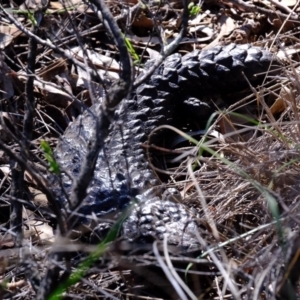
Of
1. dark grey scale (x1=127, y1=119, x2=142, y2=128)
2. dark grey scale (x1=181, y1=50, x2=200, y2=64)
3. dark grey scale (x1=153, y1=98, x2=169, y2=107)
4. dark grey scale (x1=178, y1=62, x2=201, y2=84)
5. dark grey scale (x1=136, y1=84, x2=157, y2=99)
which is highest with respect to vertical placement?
dark grey scale (x1=181, y1=50, x2=200, y2=64)

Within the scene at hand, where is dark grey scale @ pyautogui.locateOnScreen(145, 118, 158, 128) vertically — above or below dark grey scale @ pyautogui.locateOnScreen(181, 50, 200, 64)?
below

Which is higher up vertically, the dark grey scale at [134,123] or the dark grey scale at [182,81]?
the dark grey scale at [182,81]

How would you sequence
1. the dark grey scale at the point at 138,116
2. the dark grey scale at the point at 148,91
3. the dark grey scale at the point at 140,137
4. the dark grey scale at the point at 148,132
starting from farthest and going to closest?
the dark grey scale at the point at 148,91
the dark grey scale at the point at 138,116
the dark grey scale at the point at 140,137
the dark grey scale at the point at 148,132

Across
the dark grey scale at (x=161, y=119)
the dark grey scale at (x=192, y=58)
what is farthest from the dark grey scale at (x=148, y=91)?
the dark grey scale at (x=192, y=58)

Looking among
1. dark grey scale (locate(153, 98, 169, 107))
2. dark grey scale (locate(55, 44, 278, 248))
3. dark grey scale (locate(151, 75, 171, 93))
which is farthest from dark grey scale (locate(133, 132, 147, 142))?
dark grey scale (locate(151, 75, 171, 93))

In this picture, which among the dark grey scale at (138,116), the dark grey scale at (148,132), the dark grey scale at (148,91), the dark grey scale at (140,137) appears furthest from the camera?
the dark grey scale at (148,91)

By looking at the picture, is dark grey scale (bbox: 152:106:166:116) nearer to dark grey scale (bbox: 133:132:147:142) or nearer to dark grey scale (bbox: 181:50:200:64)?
dark grey scale (bbox: 133:132:147:142)

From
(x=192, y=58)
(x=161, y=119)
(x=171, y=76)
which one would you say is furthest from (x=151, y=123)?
(x=192, y=58)

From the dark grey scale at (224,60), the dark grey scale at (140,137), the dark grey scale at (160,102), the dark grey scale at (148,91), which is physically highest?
the dark grey scale at (224,60)

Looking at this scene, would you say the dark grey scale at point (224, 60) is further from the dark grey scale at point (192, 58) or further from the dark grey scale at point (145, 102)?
the dark grey scale at point (145, 102)

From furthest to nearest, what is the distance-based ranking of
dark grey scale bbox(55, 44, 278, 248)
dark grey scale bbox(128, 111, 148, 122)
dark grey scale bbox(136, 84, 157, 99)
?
dark grey scale bbox(136, 84, 157, 99) → dark grey scale bbox(128, 111, 148, 122) → dark grey scale bbox(55, 44, 278, 248)

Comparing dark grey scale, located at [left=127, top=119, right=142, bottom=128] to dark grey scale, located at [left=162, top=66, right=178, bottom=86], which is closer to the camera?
dark grey scale, located at [left=127, top=119, right=142, bottom=128]

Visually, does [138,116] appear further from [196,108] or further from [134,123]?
[196,108]

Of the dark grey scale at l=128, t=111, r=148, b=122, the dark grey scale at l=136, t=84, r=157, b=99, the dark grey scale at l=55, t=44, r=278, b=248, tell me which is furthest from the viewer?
the dark grey scale at l=136, t=84, r=157, b=99
